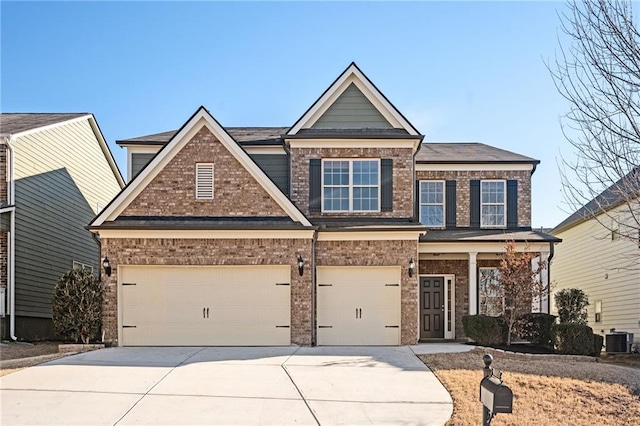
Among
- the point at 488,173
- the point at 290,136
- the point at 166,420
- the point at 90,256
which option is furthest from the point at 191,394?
the point at 90,256

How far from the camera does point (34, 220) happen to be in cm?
2059

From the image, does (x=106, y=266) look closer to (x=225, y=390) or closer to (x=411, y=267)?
(x=225, y=390)

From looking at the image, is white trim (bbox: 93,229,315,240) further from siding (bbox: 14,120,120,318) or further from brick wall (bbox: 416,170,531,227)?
brick wall (bbox: 416,170,531,227)

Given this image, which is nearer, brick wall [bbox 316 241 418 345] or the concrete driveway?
the concrete driveway

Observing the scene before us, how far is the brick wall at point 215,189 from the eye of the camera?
17453 mm

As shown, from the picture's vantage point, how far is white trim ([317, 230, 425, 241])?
17859 mm

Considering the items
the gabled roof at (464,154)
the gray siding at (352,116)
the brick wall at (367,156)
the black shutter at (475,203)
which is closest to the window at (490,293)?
the black shutter at (475,203)

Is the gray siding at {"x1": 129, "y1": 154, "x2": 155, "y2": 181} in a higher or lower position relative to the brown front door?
higher

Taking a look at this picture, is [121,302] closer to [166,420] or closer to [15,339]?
[15,339]

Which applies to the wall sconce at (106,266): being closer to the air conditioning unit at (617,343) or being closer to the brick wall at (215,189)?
the brick wall at (215,189)

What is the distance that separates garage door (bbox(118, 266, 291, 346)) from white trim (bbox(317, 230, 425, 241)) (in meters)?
1.41

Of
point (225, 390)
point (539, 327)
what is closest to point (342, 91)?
point (539, 327)

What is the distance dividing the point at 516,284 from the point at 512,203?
3973 millimetres

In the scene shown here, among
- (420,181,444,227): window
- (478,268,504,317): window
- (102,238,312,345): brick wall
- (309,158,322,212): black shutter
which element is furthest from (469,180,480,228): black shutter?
(102,238,312,345): brick wall
